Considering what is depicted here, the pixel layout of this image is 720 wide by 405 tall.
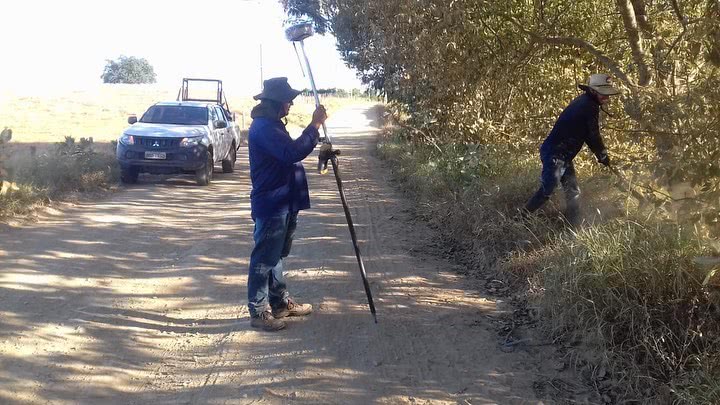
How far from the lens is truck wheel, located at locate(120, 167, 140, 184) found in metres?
13.4

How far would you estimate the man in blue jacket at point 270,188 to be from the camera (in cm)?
516

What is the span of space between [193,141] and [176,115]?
1513 millimetres

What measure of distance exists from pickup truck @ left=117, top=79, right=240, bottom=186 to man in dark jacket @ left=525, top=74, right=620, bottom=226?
826 centimetres

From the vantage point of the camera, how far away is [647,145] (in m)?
6.25

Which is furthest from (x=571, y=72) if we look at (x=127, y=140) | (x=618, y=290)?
(x=127, y=140)

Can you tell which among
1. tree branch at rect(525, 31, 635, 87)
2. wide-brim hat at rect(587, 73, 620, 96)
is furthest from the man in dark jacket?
tree branch at rect(525, 31, 635, 87)

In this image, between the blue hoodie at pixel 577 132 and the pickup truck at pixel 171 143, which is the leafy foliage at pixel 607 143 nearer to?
the blue hoodie at pixel 577 132

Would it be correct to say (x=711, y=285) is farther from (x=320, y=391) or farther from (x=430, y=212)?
(x=430, y=212)

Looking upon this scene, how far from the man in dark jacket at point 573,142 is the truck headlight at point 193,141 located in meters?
8.24

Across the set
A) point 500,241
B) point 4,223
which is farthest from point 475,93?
point 4,223

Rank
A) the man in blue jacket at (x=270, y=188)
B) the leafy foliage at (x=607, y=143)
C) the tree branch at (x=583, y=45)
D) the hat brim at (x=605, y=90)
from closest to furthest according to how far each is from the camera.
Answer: the leafy foliage at (x=607, y=143) → the man in blue jacket at (x=270, y=188) → the hat brim at (x=605, y=90) → the tree branch at (x=583, y=45)

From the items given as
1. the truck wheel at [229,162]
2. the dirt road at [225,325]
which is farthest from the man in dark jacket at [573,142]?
the truck wheel at [229,162]

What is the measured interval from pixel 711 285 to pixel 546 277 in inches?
47.5

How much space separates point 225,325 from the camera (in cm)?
554
